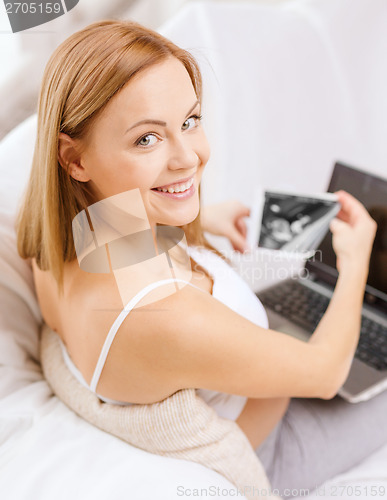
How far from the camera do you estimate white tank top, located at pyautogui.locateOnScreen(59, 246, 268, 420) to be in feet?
1.87

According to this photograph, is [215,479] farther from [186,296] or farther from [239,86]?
[239,86]

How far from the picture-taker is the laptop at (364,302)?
715mm

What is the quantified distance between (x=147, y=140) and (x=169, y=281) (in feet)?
0.54

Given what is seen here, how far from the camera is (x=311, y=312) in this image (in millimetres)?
743

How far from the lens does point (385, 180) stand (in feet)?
2.64

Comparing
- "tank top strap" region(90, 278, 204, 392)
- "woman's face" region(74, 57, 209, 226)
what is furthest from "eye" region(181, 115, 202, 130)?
"tank top strap" region(90, 278, 204, 392)

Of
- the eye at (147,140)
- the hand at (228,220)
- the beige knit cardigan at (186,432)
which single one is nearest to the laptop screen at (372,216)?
the hand at (228,220)

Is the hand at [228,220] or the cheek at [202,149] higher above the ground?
the cheek at [202,149]

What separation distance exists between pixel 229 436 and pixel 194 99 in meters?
0.39

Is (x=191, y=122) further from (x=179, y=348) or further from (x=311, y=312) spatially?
(x=311, y=312)

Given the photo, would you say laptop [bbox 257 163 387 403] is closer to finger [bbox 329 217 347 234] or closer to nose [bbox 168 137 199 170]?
finger [bbox 329 217 347 234]

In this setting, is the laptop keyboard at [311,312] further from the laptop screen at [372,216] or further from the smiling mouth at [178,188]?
the smiling mouth at [178,188]

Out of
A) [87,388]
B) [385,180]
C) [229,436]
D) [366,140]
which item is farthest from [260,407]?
[366,140]

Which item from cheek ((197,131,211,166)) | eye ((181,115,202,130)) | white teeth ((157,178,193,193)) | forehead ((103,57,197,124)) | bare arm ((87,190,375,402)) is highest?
forehead ((103,57,197,124))
